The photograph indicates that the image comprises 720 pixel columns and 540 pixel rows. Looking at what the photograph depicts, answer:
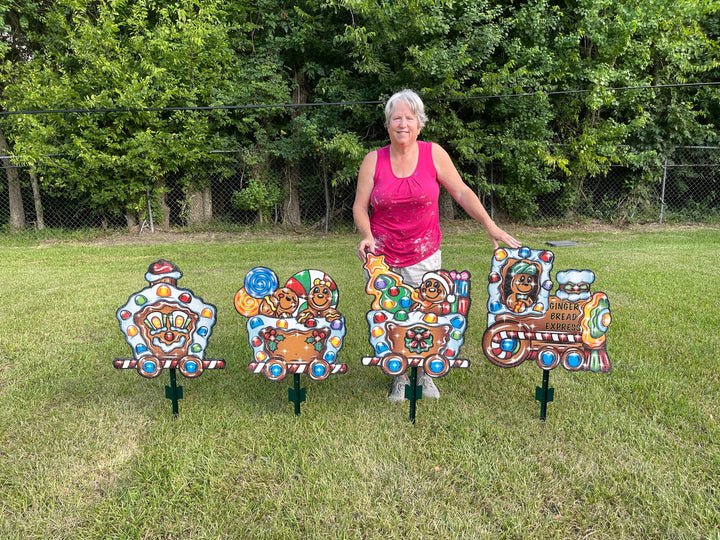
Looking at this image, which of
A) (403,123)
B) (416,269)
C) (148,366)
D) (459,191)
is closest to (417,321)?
(416,269)

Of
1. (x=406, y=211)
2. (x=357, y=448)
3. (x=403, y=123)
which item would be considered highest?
(x=403, y=123)

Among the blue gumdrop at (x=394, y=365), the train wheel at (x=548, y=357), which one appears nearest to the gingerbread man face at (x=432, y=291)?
the blue gumdrop at (x=394, y=365)

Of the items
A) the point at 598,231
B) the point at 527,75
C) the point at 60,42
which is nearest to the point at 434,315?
the point at 527,75

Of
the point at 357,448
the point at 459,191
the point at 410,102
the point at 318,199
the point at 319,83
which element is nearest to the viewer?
the point at 357,448

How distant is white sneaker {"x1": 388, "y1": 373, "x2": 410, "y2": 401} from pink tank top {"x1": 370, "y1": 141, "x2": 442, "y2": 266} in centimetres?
68

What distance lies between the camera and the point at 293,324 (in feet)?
7.68

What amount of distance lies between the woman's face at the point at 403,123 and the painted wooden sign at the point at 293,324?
0.81 meters

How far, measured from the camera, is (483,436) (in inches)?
89.7

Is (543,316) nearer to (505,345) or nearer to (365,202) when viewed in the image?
(505,345)

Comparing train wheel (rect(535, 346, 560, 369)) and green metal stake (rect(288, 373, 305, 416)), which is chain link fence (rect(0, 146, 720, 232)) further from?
train wheel (rect(535, 346, 560, 369))

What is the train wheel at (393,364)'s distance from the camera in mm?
2312

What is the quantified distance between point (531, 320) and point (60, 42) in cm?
1048

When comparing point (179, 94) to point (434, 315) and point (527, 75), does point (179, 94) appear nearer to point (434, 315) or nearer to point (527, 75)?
point (527, 75)

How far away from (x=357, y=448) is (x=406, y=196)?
128 cm
